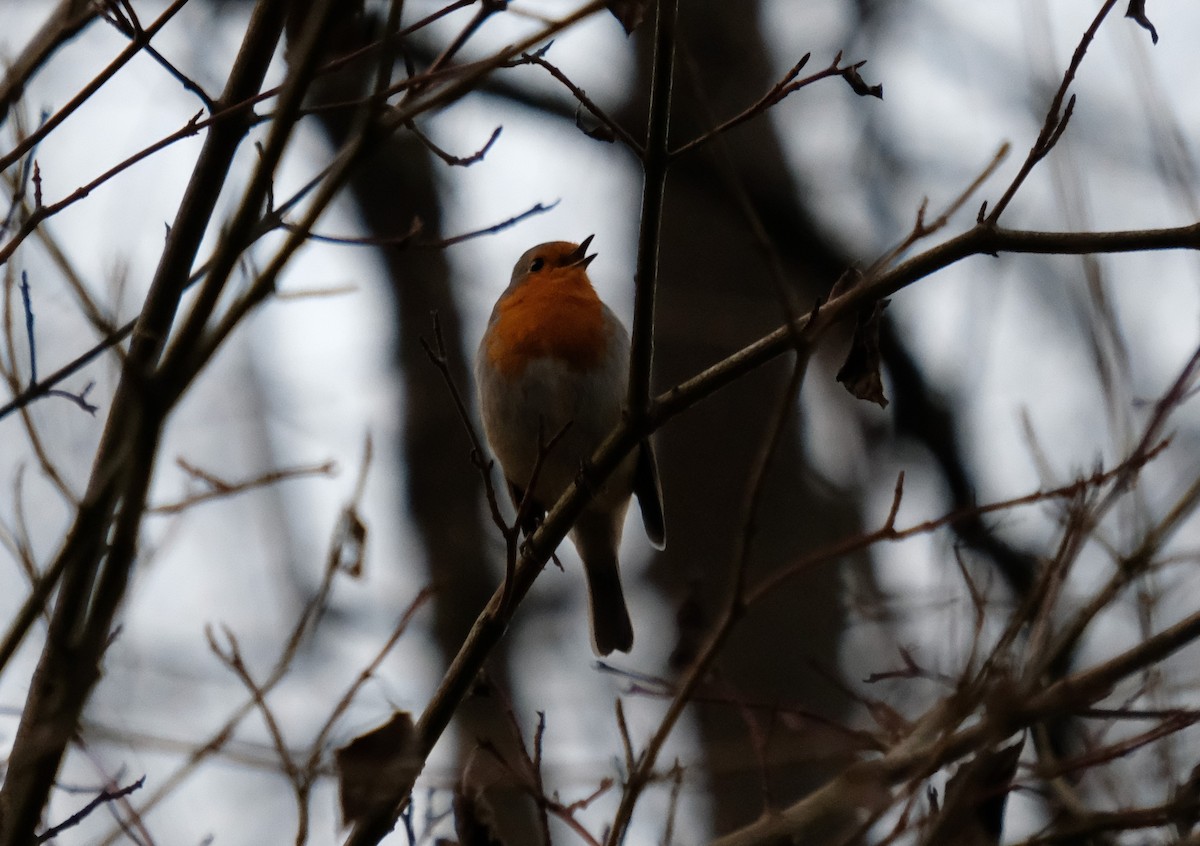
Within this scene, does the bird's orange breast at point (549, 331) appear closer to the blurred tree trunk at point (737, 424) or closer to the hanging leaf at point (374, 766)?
the blurred tree trunk at point (737, 424)

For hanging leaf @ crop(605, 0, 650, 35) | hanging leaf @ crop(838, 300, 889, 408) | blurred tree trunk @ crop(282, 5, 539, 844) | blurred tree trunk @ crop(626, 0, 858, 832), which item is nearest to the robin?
blurred tree trunk @ crop(626, 0, 858, 832)

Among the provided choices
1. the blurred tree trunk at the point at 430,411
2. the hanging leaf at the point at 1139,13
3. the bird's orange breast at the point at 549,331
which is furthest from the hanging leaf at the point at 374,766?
the blurred tree trunk at the point at 430,411

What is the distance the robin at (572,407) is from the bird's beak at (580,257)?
14mm

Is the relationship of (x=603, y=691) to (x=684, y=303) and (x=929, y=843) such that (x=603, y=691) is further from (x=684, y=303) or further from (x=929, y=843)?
(x=929, y=843)

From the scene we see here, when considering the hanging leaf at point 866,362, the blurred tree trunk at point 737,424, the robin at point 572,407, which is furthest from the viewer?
the blurred tree trunk at point 737,424

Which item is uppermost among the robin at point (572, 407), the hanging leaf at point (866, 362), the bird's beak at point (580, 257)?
the bird's beak at point (580, 257)

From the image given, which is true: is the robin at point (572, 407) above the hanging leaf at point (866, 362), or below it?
above

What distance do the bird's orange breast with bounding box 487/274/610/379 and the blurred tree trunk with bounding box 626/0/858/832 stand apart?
0.69 metres

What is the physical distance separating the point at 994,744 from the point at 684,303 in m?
3.91

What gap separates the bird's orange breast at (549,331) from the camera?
457 centimetres

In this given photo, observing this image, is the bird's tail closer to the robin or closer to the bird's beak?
the robin

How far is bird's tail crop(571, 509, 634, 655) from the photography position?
491 cm

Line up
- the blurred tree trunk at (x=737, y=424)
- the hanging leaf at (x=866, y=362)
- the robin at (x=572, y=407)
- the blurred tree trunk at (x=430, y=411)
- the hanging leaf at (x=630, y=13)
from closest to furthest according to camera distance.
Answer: the hanging leaf at (x=630, y=13), the hanging leaf at (x=866, y=362), the robin at (x=572, y=407), the blurred tree trunk at (x=737, y=424), the blurred tree trunk at (x=430, y=411)

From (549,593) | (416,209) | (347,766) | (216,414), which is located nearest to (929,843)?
(347,766)
